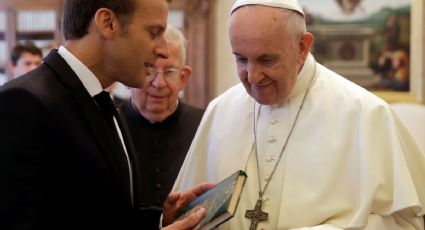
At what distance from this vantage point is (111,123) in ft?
6.97

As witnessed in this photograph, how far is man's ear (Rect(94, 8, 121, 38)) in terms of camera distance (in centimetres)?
204

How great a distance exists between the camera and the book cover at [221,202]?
1.95m

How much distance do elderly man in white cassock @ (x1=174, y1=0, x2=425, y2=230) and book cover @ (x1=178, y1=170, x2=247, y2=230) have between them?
40cm

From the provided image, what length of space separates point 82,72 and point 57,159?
1.09ft

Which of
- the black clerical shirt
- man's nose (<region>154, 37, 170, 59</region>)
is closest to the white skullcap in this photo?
man's nose (<region>154, 37, 170, 59</region>)

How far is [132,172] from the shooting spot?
221 centimetres

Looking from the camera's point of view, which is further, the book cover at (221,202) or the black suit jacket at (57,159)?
the book cover at (221,202)

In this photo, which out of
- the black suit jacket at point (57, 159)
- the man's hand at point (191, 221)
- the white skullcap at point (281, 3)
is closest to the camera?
the black suit jacket at point (57, 159)

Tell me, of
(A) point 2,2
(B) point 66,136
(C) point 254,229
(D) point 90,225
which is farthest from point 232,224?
(A) point 2,2

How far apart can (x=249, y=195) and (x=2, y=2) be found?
5991mm

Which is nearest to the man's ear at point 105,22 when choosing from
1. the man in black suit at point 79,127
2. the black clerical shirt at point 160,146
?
the man in black suit at point 79,127

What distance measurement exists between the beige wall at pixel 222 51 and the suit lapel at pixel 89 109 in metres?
5.54

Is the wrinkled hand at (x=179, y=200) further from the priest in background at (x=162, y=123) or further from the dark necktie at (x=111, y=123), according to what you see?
the priest in background at (x=162, y=123)

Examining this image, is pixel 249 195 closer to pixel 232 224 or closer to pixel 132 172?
pixel 232 224
